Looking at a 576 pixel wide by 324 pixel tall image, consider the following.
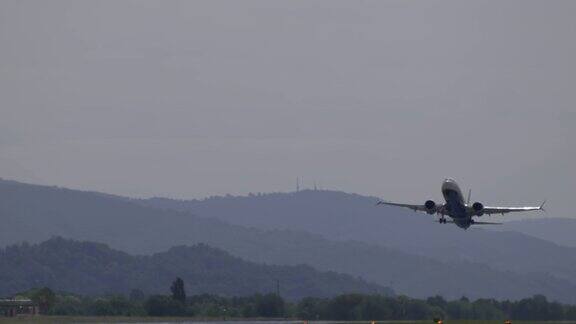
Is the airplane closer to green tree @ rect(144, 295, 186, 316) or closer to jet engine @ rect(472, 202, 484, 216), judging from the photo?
jet engine @ rect(472, 202, 484, 216)

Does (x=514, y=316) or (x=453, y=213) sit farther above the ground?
(x=453, y=213)

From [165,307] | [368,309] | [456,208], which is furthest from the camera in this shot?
[165,307]

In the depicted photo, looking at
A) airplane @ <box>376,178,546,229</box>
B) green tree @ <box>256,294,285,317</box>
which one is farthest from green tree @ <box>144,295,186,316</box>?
airplane @ <box>376,178,546,229</box>

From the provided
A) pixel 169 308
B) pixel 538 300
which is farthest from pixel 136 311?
pixel 538 300

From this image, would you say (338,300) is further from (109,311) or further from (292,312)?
(109,311)

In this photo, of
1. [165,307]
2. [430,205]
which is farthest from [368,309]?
[165,307]

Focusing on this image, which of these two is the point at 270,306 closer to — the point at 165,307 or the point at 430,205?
the point at 165,307

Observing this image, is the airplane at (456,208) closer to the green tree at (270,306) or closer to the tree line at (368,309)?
the tree line at (368,309)

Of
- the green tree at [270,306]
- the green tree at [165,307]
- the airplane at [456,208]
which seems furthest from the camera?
the green tree at [165,307]

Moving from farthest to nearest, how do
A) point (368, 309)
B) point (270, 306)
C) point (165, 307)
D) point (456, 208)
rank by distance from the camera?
point (165, 307)
point (270, 306)
point (368, 309)
point (456, 208)

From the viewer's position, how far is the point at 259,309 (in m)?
193

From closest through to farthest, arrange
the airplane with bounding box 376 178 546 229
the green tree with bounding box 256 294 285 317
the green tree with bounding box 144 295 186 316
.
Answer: the airplane with bounding box 376 178 546 229
the green tree with bounding box 256 294 285 317
the green tree with bounding box 144 295 186 316

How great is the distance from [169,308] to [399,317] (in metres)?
40.9

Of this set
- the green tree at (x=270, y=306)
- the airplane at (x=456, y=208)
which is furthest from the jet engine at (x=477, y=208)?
the green tree at (x=270, y=306)
